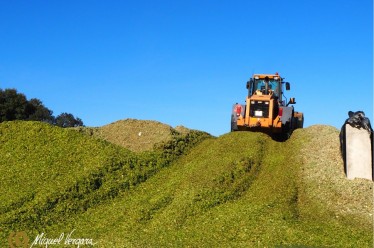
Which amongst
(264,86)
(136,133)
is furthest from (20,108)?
(264,86)

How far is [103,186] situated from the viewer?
53.4 ft

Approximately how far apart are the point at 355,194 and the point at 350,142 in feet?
7.58

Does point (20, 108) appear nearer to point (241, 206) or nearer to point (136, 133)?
point (136, 133)

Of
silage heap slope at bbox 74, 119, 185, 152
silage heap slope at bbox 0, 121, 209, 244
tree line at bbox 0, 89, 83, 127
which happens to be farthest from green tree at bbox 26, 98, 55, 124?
silage heap slope at bbox 0, 121, 209, 244

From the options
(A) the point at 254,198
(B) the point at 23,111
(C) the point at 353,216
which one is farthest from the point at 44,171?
(B) the point at 23,111

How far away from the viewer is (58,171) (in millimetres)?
17188

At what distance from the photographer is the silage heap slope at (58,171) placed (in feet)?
48.0

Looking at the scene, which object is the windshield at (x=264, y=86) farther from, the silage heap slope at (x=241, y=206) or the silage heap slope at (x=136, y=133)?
the silage heap slope at (x=241, y=206)

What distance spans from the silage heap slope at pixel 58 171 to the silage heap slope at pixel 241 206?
21.1 inches

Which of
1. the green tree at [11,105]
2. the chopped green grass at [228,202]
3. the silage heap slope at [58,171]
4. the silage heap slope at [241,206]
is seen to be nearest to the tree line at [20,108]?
the green tree at [11,105]

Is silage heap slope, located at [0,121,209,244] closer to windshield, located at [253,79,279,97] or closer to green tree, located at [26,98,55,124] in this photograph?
windshield, located at [253,79,279,97]

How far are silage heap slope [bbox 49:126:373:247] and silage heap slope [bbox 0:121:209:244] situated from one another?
537 millimetres

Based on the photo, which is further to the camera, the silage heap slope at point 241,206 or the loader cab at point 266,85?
the loader cab at point 266,85

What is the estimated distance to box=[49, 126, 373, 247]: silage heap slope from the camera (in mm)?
12459
